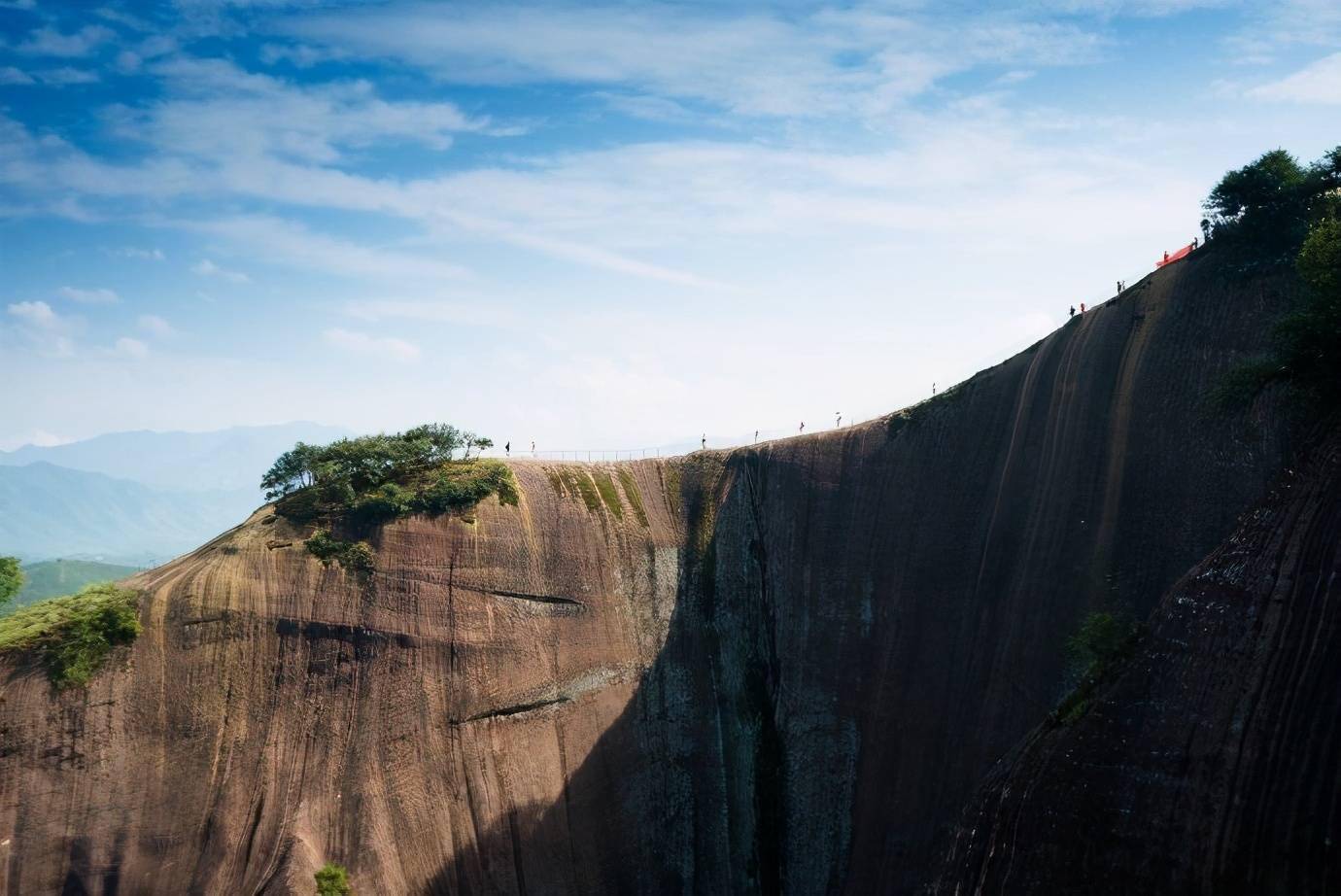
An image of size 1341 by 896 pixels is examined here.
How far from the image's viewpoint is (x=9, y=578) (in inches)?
1629

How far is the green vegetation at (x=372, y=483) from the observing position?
40656mm

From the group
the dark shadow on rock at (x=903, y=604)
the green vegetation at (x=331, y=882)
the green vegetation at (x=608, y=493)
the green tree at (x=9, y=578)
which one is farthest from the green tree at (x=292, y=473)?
the green vegetation at (x=331, y=882)

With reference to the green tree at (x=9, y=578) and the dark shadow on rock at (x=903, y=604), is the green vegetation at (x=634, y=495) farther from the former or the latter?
the green tree at (x=9, y=578)

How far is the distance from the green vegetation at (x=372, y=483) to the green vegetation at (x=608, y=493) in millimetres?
5081

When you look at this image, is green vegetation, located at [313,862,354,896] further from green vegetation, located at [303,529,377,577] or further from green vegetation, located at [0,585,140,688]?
green vegetation, located at [0,585,140,688]

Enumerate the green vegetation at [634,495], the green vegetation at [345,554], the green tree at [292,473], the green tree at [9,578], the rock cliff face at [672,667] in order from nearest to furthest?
the rock cliff face at [672,667]
the green vegetation at [345,554]
the green tree at [9,578]
the green tree at [292,473]
the green vegetation at [634,495]

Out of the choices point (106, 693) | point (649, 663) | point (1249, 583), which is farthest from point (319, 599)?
point (1249, 583)

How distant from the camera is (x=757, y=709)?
39.8 metres

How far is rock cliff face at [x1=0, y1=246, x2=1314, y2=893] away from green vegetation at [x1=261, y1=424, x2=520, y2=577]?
4.14ft

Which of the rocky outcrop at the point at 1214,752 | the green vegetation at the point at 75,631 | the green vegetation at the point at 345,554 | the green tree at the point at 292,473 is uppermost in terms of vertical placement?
the green tree at the point at 292,473

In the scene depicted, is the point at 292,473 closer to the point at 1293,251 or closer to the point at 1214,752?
the point at 1214,752

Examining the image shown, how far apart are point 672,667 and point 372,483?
19.3m

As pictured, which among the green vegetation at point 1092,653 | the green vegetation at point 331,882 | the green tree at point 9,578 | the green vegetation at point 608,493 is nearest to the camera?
the green vegetation at point 1092,653

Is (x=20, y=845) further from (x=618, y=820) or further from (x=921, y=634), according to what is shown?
(x=921, y=634)
